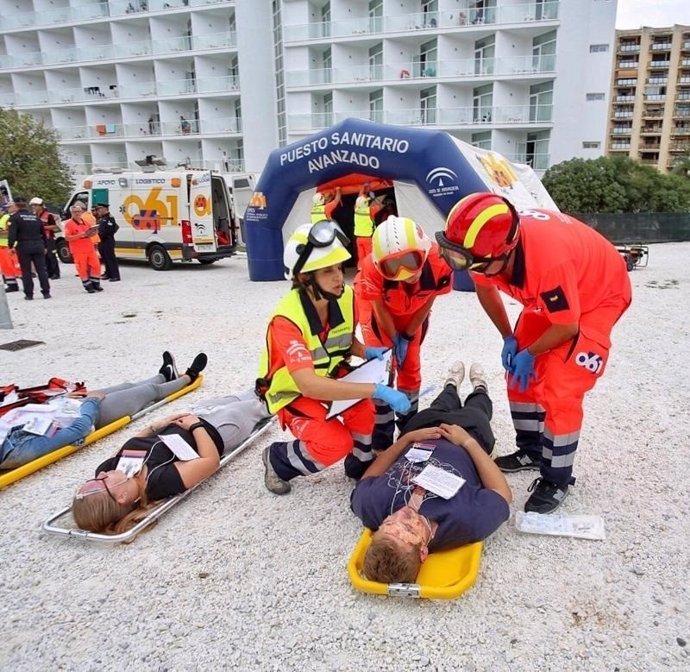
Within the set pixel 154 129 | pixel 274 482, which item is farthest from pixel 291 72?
pixel 274 482

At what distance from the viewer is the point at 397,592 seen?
199 centimetres

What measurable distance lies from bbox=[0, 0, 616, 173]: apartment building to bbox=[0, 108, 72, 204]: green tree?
Answer: 767 centimetres

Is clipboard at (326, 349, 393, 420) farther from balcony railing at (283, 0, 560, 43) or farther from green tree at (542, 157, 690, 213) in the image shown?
balcony railing at (283, 0, 560, 43)

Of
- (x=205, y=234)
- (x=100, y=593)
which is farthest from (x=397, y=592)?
(x=205, y=234)

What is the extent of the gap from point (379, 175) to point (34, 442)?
6678 mm

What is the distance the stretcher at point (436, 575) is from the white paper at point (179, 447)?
1.14 metres

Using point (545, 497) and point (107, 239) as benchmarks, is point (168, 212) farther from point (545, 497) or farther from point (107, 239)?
point (545, 497)

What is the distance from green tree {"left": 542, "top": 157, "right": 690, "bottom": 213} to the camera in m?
20.1

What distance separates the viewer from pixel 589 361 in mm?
2453

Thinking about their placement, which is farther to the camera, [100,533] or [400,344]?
[400,344]

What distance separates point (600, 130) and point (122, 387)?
30.1m

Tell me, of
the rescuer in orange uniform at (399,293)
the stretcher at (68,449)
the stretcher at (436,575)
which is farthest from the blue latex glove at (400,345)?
the stretcher at (68,449)

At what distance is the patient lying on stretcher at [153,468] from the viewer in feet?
8.24

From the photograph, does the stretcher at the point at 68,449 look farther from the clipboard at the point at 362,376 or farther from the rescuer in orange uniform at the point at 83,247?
the rescuer in orange uniform at the point at 83,247
